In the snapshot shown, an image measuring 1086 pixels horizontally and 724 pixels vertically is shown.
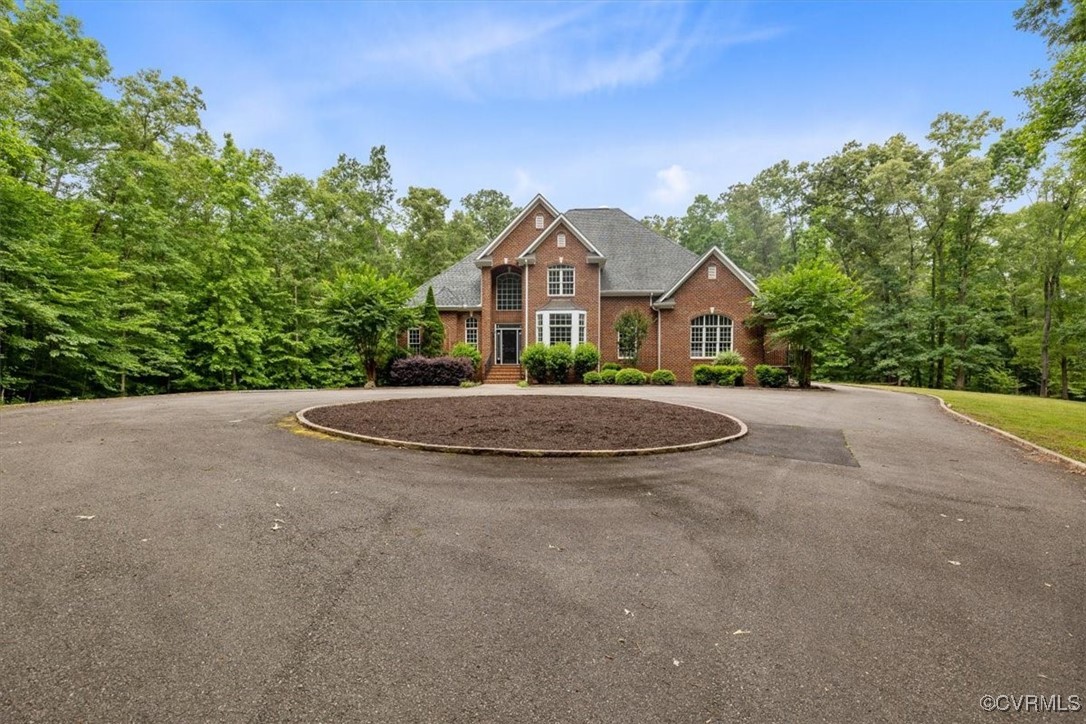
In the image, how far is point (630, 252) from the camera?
85.9ft

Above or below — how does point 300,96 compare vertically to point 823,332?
above

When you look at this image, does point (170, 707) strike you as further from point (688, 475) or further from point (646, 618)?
point (688, 475)

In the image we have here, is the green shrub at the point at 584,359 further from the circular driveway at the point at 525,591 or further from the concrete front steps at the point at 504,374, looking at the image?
the circular driveway at the point at 525,591

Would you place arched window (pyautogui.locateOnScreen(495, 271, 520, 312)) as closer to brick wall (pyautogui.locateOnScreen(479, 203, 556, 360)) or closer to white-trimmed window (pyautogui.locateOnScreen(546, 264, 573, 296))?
Result: brick wall (pyautogui.locateOnScreen(479, 203, 556, 360))

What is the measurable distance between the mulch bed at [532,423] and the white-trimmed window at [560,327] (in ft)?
38.3

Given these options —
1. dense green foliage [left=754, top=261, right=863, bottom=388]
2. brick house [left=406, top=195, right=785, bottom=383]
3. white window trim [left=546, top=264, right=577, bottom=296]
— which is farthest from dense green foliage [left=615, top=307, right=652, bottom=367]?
dense green foliage [left=754, top=261, right=863, bottom=388]

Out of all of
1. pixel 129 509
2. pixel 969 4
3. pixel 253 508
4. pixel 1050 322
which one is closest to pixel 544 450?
pixel 253 508

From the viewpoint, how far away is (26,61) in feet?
50.8

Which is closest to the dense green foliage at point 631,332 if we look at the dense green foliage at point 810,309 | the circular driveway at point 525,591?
the dense green foliage at point 810,309

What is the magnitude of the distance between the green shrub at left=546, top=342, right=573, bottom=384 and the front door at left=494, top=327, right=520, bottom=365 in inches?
152

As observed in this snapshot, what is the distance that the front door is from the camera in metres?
25.1

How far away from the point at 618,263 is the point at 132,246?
22112 millimetres

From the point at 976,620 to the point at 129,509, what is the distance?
6.56m

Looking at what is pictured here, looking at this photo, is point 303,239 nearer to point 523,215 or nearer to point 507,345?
point 523,215
